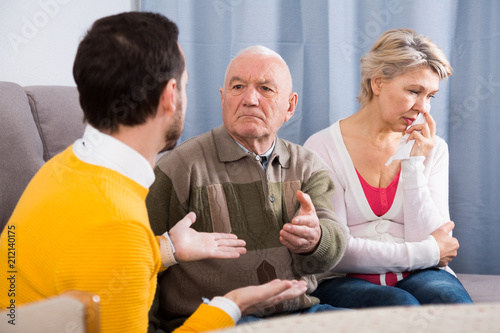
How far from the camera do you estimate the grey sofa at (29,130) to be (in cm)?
137

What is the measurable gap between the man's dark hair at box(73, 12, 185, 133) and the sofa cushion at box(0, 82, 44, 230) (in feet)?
1.53

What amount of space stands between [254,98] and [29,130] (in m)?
0.61

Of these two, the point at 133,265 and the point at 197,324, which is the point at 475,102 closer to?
the point at 197,324

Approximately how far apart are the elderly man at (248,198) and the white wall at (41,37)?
552 millimetres

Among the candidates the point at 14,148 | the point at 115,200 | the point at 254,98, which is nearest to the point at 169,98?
the point at 115,200

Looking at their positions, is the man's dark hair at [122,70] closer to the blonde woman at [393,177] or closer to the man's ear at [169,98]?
the man's ear at [169,98]

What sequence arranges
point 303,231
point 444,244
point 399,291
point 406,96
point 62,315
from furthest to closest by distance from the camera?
point 406,96
point 444,244
point 399,291
point 303,231
point 62,315

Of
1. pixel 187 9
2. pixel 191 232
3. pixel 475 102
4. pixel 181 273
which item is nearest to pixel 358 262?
pixel 181 273

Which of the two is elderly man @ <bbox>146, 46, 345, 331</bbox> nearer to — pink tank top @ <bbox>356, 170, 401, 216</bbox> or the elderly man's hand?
the elderly man's hand

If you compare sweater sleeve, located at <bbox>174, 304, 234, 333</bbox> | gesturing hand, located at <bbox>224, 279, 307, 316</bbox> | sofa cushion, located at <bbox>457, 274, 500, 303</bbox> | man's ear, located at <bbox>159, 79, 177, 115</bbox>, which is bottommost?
sofa cushion, located at <bbox>457, 274, 500, 303</bbox>

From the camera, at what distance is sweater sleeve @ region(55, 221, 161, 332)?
86cm

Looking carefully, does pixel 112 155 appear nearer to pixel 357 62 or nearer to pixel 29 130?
pixel 29 130

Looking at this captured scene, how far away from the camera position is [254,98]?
4.81ft

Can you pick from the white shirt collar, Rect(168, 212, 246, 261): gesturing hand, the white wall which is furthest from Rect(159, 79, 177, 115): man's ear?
the white wall
